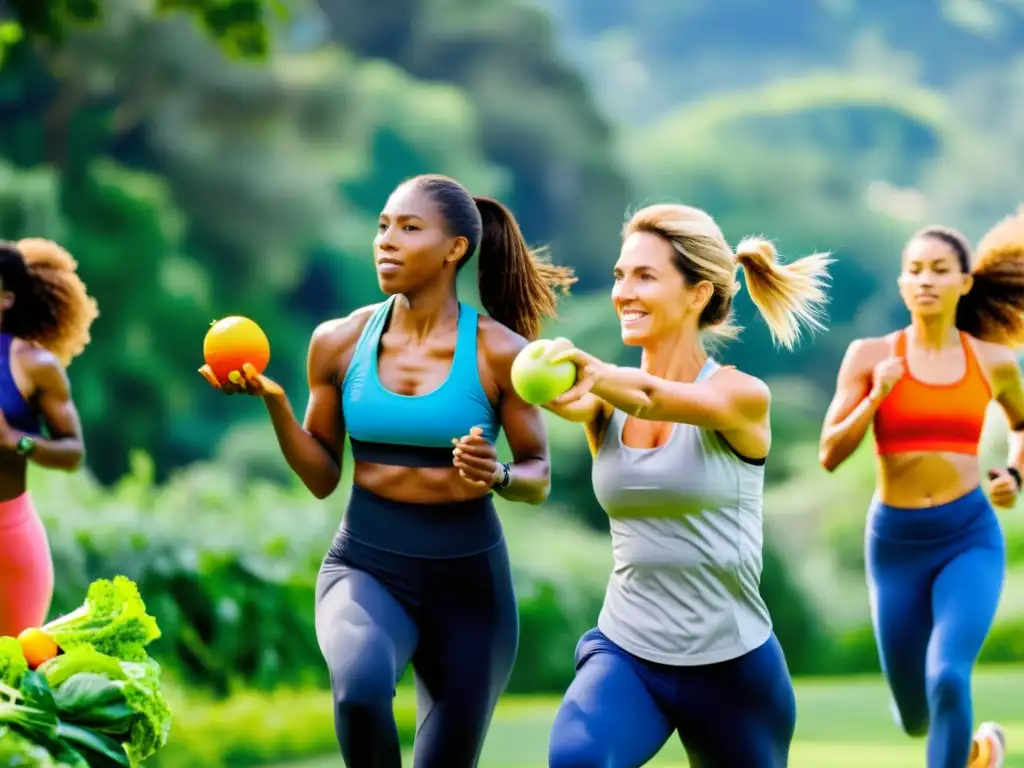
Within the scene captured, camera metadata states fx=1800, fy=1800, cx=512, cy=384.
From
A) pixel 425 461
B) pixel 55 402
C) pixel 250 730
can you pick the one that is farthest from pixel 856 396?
pixel 250 730

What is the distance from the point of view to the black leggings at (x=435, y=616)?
187 inches

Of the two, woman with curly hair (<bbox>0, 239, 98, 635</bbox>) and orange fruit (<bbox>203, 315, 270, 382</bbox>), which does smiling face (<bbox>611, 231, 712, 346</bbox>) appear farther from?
woman with curly hair (<bbox>0, 239, 98, 635</bbox>)

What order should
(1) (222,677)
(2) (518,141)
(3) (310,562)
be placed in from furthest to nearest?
(2) (518,141), (3) (310,562), (1) (222,677)

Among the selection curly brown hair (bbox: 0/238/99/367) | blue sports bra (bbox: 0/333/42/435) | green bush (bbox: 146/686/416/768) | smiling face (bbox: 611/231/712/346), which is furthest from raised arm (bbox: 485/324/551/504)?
green bush (bbox: 146/686/416/768)

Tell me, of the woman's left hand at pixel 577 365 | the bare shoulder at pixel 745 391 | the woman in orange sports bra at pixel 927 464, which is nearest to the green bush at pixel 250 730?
the woman in orange sports bra at pixel 927 464

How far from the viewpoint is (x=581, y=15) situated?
35.8m

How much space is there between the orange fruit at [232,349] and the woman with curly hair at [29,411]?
1.55 meters

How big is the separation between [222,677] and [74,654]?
524 centimetres

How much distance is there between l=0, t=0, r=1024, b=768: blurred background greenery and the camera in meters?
9.62

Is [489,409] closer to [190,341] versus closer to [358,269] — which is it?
[190,341]

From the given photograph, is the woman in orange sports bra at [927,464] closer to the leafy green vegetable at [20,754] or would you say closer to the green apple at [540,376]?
the green apple at [540,376]

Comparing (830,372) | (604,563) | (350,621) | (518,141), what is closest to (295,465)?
(350,621)

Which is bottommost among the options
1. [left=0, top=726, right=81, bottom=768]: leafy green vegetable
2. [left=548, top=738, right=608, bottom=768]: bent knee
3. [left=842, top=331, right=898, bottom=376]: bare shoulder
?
[left=0, top=726, right=81, bottom=768]: leafy green vegetable

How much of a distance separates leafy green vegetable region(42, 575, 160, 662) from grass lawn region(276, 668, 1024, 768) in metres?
4.49
